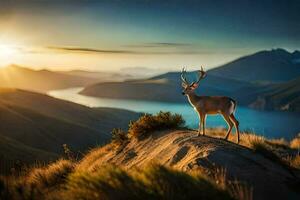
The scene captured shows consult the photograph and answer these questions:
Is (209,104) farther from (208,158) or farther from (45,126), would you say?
(45,126)

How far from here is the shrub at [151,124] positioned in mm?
14414

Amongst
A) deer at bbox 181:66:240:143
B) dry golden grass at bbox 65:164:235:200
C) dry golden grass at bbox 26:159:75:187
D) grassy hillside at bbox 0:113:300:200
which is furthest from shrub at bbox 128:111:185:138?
dry golden grass at bbox 65:164:235:200

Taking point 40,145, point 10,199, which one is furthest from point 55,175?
point 40,145

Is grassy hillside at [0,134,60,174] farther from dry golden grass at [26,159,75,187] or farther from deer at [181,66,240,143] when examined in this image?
deer at [181,66,240,143]

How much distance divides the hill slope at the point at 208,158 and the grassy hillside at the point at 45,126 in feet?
161

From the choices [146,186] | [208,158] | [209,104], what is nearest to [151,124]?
[209,104]

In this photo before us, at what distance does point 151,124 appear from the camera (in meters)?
14.5

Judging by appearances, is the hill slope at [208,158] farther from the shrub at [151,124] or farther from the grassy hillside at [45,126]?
the grassy hillside at [45,126]

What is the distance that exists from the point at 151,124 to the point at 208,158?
5.00 m

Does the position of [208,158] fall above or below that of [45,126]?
above

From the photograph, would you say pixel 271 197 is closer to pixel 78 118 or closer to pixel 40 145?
pixel 40 145

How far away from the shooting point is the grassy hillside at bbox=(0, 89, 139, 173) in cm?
8334

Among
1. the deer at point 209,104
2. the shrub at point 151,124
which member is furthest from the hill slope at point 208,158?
the deer at point 209,104

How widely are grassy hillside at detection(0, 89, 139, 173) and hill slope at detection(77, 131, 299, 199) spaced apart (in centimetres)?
4896
